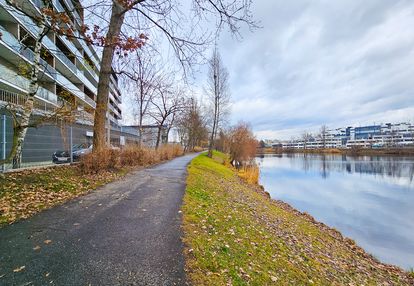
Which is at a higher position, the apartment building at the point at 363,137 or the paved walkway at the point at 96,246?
the apartment building at the point at 363,137

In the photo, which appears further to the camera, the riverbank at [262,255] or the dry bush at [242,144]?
the dry bush at [242,144]

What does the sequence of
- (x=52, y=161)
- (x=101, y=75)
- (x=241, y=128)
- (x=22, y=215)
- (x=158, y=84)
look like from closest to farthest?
(x=22, y=215) < (x=101, y=75) < (x=52, y=161) < (x=158, y=84) < (x=241, y=128)

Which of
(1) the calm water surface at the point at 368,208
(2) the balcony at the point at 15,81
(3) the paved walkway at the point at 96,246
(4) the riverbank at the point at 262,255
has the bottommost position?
(1) the calm water surface at the point at 368,208

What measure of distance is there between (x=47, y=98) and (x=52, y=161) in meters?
17.1

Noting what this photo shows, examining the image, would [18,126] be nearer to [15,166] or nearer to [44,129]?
[15,166]

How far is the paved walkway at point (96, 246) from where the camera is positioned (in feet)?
9.87

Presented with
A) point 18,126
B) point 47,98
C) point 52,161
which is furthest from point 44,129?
point 47,98

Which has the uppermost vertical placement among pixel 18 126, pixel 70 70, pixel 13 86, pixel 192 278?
pixel 70 70

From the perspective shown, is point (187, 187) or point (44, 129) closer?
point (187, 187)

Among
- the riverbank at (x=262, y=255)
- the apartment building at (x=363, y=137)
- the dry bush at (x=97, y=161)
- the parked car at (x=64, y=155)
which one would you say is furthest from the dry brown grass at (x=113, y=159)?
the apartment building at (x=363, y=137)

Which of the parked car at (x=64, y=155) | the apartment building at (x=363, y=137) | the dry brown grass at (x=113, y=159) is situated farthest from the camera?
the apartment building at (x=363, y=137)

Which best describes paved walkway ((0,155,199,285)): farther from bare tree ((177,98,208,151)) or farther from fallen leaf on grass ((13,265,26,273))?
bare tree ((177,98,208,151))

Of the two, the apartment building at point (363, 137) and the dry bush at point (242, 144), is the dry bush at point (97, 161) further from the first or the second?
the apartment building at point (363, 137)

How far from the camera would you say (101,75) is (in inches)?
431
